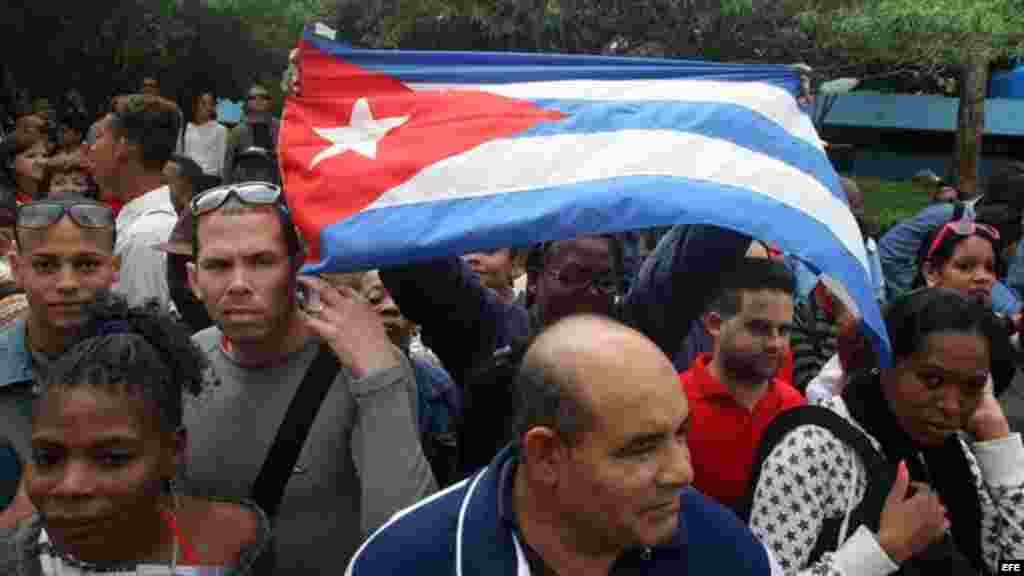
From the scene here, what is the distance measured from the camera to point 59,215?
3588mm

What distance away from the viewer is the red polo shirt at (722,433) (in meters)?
3.28

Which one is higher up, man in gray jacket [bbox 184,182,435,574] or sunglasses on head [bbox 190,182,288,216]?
sunglasses on head [bbox 190,182,288,216]

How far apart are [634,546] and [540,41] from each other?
15.2 m

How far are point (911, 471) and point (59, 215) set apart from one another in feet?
8.15

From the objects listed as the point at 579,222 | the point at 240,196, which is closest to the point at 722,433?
the point at 579,222

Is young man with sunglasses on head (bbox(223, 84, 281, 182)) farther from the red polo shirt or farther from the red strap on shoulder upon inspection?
the red strap on shoulder

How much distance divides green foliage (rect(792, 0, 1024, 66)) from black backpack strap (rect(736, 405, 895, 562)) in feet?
41.2

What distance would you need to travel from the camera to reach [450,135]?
127 inches

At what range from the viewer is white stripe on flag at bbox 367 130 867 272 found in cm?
305

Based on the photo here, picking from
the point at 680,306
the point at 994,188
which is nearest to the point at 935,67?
the point at 994,188

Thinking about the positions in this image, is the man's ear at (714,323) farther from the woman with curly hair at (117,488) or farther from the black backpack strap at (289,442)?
the woman with curly hair at (117,488)

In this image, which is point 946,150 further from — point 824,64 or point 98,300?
point 98,300

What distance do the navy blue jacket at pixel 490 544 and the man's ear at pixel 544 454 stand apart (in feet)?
0.36

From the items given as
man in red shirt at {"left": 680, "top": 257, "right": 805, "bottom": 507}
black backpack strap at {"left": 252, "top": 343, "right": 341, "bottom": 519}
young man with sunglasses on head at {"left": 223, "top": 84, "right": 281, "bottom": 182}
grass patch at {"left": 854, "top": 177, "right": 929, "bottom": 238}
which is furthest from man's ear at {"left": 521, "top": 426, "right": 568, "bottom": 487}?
grass patch at {"left": 854, "top": 177, "right": 929, "bottom": 238}
